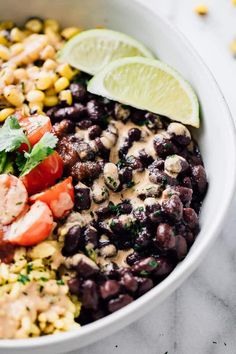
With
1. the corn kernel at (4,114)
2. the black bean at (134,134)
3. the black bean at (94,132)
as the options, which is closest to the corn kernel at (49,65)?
the corn kernel at (4,114)

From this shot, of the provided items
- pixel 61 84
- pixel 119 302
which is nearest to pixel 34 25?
pixel 61 84

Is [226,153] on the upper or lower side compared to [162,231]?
upper

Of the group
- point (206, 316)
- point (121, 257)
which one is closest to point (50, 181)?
point (121, 257)

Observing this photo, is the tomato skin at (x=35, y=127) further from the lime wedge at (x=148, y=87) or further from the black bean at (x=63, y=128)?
the lime wedge at (x=148, y=87)

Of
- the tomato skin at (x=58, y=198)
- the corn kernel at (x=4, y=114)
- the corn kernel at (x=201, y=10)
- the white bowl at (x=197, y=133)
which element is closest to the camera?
the white bowl at (x=197, y=133)

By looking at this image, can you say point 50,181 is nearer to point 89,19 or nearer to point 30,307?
point 30,307

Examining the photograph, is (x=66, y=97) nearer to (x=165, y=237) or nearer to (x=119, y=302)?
(x=165, y=237)
